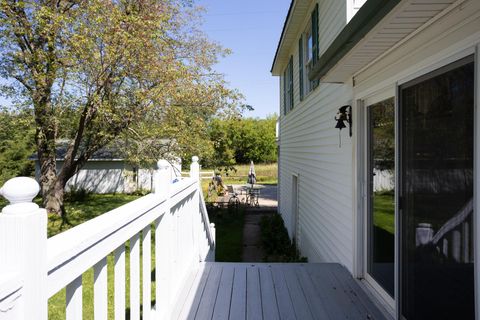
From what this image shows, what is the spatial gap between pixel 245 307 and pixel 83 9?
9222mm

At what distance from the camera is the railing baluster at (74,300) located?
1191 millimetres

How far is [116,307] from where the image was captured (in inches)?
64.1

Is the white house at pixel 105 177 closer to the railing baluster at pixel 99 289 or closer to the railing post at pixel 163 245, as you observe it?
the railing post at pixel 163 245

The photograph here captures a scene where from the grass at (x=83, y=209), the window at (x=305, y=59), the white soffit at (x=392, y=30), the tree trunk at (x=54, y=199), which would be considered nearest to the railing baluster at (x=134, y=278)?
the white soffit at (x=392, y=30)

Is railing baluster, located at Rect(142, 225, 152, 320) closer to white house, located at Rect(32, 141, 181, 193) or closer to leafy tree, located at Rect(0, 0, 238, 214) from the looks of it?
leafy tree, located at Rect(0, 0, 238, 214)

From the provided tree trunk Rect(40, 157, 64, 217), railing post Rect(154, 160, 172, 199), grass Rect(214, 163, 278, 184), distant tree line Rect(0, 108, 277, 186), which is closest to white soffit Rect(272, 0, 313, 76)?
distant tree line Rect(0, 108, 277, 186)

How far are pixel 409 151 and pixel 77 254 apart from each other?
228 cm

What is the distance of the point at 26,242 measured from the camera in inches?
35.7

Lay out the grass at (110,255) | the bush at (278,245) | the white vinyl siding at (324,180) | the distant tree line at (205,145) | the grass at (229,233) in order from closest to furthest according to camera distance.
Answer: the white vinyl siding at (324,180) → the grass at (110,255) → the bush at (278,245) → the grass at (229,233) → the distant tree line at (205,145)

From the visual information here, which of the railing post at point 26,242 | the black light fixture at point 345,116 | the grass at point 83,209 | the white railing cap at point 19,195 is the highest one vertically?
the black light fixture at point 345,116

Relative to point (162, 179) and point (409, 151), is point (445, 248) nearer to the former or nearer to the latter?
point (409, 151)

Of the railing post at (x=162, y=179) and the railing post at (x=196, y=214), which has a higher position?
the railing post at (x=162, y=179)

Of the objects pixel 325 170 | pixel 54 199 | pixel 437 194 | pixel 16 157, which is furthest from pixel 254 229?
pixel 16 157

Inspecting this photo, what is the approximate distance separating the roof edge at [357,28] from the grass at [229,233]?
6.21m
